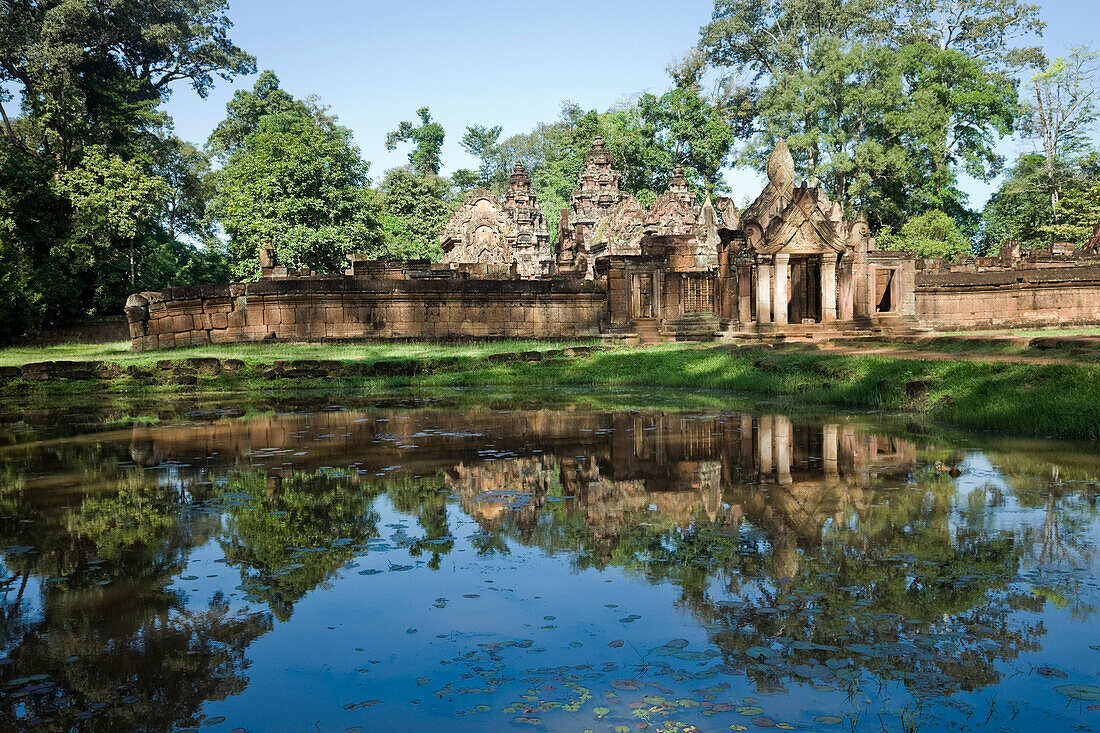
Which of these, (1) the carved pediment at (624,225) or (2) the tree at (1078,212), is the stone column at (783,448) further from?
(2) the tree at (1078,212)

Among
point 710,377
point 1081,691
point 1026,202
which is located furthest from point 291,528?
point 1026,202

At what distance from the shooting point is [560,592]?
4.09 metres

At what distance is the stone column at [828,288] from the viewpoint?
808 inches

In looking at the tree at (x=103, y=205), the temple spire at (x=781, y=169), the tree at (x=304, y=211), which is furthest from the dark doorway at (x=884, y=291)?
the tree at (x=103, y=205)

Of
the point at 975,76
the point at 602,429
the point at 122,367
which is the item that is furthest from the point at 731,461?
the point at 975,76

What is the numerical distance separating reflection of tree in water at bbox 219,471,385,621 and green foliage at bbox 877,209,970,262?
42.2m

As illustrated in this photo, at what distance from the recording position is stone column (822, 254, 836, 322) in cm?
2053

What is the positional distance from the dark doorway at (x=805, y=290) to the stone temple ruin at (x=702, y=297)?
3 centimetres

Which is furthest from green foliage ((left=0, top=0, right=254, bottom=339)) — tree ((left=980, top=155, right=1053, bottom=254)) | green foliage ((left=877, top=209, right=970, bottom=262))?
tree ((left=980, top=155, right=1053, bottom=254))

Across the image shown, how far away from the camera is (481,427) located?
983 cm

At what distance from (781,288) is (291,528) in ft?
55.4

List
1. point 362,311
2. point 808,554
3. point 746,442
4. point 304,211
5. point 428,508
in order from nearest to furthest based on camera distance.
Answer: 1. point 808,554
2. point 428,508
3. point 746,442
4. point 362,311
5. point 304,211

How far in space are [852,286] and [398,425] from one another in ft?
49.1

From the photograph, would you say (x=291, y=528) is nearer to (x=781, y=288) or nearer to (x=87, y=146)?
(x=781, y=288)
